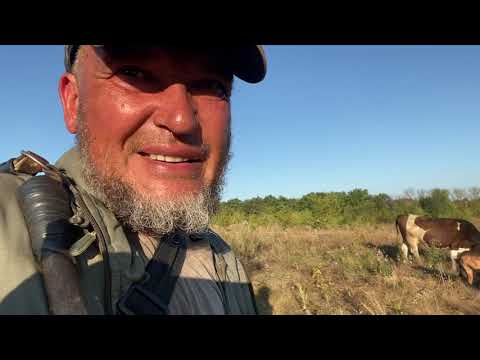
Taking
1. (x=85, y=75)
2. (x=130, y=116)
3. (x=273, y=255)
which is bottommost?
(x=273, y=255)

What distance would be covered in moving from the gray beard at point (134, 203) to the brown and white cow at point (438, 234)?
10.3 m

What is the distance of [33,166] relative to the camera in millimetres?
1021

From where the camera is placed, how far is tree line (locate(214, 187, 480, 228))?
19875 mm

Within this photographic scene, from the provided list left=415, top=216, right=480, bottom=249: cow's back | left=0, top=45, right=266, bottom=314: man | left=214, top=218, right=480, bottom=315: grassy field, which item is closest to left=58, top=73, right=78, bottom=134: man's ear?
left=0, top=45, right=266, bottom=314: man

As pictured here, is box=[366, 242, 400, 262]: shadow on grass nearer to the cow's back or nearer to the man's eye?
the cow's back

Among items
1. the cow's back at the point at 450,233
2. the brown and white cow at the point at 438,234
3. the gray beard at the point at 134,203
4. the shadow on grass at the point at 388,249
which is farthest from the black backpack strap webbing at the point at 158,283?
the shadow on grass at the point at 388,249

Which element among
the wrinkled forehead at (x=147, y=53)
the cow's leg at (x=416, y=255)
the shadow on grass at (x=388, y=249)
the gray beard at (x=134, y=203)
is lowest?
the shadow on grass at (x=388, y=249)

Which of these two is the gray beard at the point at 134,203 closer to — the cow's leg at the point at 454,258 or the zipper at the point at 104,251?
the zipper at the point at 104,251

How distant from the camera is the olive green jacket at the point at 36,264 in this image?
709 millimetres
